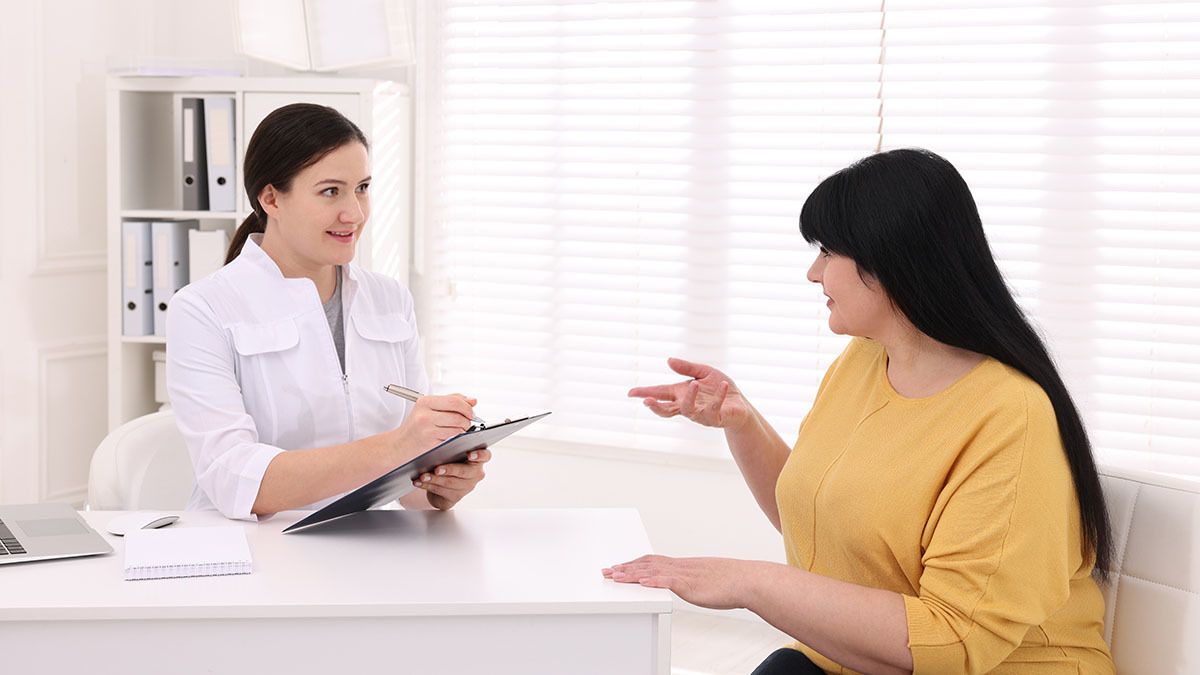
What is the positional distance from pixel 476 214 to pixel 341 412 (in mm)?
1805

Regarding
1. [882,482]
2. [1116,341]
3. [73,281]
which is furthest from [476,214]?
[882,482]

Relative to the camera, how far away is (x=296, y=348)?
7.18 feet

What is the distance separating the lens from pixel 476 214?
156 inches

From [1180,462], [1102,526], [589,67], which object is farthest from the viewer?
[589,67]

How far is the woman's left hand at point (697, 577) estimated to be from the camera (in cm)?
162

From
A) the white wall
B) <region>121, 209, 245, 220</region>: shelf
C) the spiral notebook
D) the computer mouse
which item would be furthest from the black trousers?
the white wall

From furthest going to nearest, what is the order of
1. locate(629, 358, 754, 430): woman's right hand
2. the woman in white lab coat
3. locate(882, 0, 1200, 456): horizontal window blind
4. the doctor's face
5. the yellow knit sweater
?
1. locate(882, 0, 1200, 456): horizontal window blind
2. the doctor's face
3. locate(629, 358, 754, 430): woman's right hand
4. the woman in white lab coat
5. the yellow knit sweater

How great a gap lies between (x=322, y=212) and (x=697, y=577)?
40.2 inches

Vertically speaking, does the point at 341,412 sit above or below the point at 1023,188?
below

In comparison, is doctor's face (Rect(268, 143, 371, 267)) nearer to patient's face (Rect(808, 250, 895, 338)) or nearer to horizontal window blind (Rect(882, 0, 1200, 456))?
patient's face (Rect(808, 250, 895, 338))

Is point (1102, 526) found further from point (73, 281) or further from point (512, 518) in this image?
point (73, 281)

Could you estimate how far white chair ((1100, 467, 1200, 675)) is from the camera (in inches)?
61.6

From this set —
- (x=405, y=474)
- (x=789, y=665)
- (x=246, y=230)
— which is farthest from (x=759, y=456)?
(x=246, y=230)

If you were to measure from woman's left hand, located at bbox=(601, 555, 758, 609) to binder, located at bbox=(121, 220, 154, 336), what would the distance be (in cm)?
267
